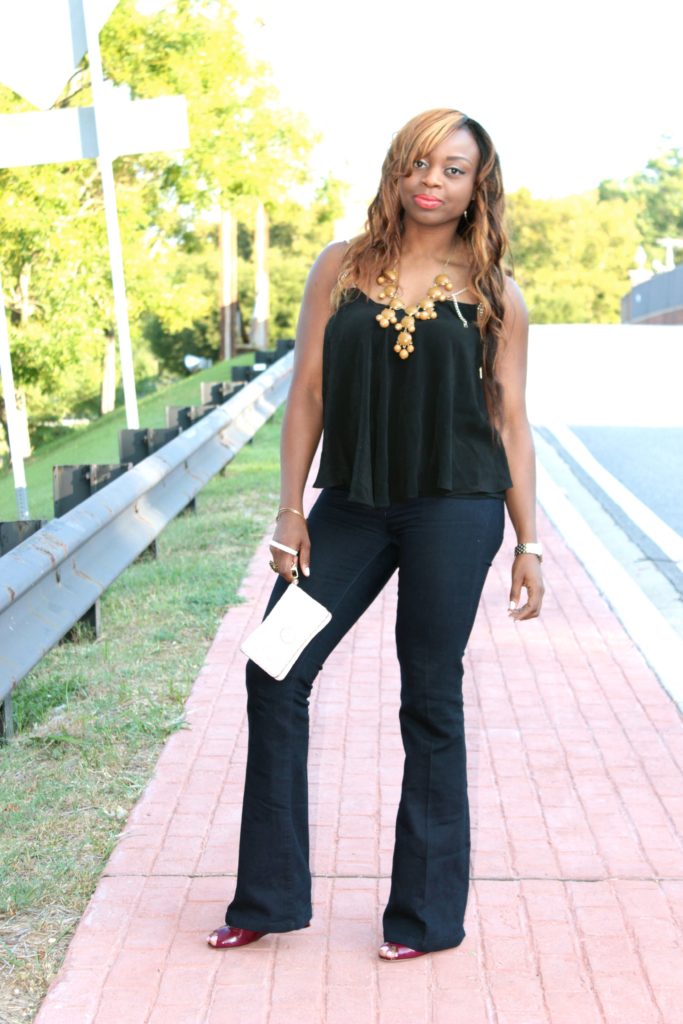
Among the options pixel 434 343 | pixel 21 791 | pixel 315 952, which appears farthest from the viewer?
pixel 21 791

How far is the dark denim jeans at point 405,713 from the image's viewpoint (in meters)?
3.62

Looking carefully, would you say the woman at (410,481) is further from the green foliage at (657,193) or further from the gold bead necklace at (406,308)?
the green foliage at (657,193)

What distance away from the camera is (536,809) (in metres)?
4.71

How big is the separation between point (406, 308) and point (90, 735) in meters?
2.27

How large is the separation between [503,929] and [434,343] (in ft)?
4.78

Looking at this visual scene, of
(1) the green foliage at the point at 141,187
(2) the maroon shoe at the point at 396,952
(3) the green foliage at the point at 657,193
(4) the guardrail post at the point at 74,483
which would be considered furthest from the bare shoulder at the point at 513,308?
(3) the green foliage at the point at 657,193

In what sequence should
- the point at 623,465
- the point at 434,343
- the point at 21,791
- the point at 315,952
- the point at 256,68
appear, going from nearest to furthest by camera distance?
1. the point at 434,343
2. the point at 315,952
3. the point at 21,791
4. the point at 623,465
5. the point at 256,68

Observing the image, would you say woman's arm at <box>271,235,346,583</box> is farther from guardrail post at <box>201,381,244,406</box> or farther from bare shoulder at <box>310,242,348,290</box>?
guardrail post at <box>201,381,244,406</box>

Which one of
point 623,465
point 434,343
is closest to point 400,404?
point 434,343

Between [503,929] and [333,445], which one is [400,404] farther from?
[503,929]

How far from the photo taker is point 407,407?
3.56 metres

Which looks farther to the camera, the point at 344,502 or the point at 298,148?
the point at 298,148

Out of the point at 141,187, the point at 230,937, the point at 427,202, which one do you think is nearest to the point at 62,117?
the point at 427,202

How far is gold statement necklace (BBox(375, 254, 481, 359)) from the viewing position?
11.5 feet
